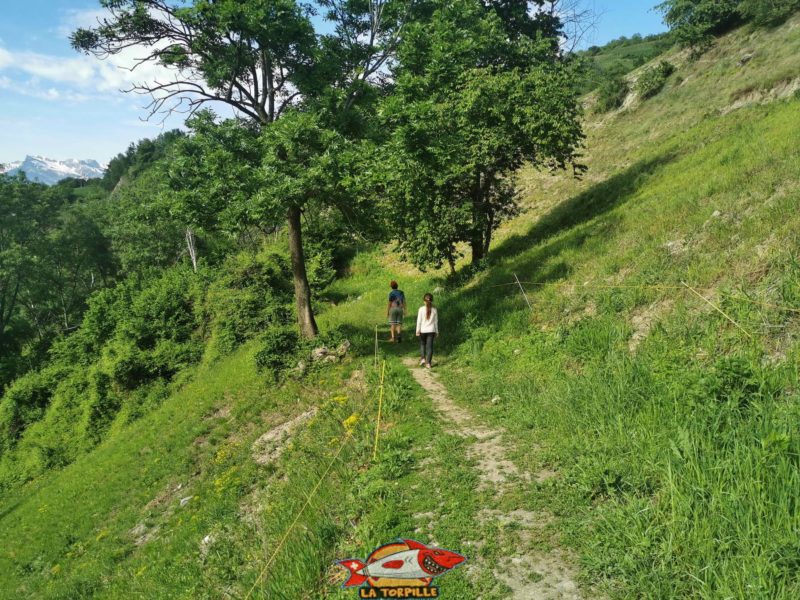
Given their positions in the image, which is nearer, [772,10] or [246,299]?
[246,299]

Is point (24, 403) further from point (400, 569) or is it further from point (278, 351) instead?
point (400, 569)

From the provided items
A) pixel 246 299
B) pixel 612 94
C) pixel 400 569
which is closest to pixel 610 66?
pixel 612 94

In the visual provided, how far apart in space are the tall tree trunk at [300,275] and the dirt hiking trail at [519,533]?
27.4 feet

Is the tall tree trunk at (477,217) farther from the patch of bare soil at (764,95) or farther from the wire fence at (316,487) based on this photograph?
the patch of bare soil at (764,95)

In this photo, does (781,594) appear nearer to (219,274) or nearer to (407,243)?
(407,243)

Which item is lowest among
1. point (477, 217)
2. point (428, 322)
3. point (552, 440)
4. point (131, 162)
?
point (552, 440)

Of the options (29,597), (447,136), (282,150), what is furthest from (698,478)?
(29,597)

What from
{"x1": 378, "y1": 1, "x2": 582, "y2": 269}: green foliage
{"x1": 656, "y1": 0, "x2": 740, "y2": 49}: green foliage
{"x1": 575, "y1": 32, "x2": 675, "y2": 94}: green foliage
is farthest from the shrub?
{"x1": 656, "y1": 0, "x2": 740, "y2": 49}: green foliage

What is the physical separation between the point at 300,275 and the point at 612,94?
36101mm

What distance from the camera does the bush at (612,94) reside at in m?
38.3

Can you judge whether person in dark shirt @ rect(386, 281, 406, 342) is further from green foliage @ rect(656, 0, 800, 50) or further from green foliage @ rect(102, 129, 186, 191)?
green foliage @ rect(102, 129, 186, 191)

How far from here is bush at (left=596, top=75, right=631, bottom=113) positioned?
3831 centimetres

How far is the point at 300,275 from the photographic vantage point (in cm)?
1427

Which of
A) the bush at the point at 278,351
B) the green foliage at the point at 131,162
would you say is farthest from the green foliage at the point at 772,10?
the green foliage at the point at 131,162
